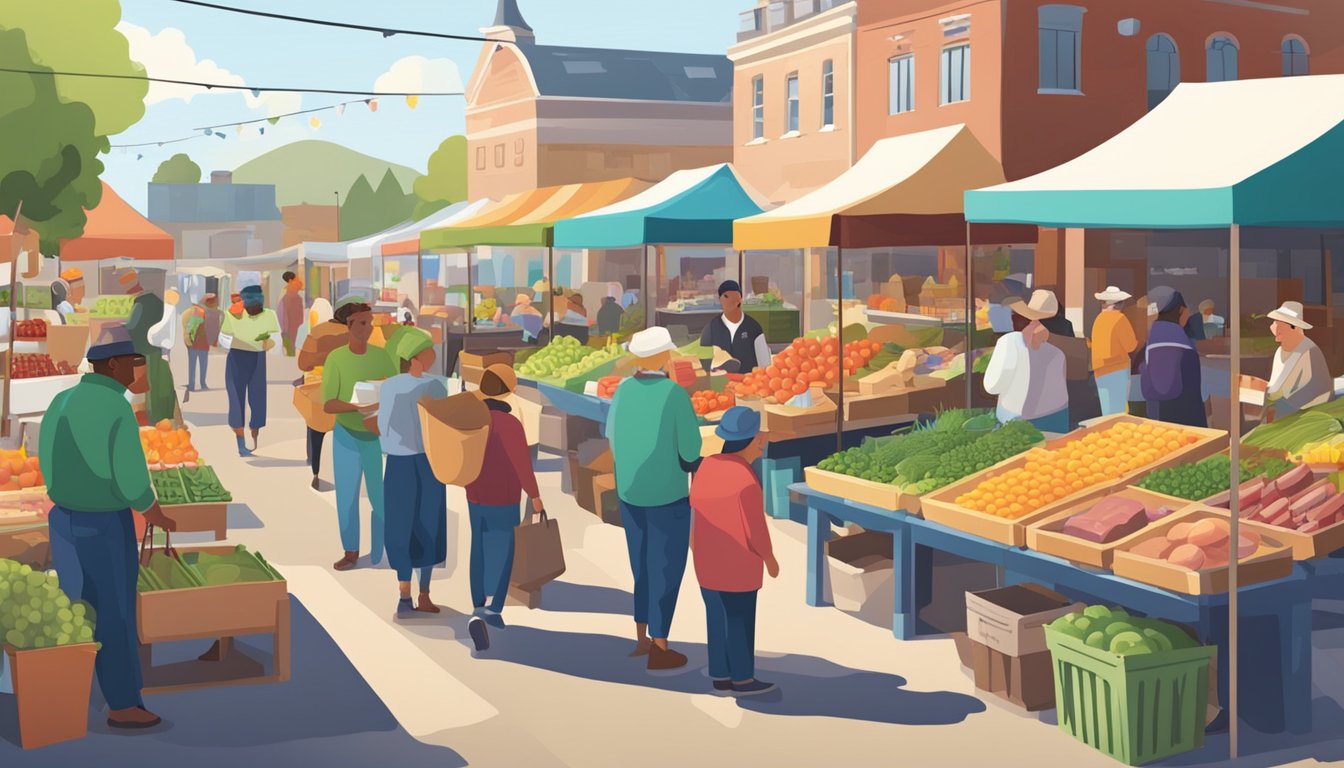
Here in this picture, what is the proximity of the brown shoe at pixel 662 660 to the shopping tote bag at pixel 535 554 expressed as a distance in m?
1.16

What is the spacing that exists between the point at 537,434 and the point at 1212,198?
897cm

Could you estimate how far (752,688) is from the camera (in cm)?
736

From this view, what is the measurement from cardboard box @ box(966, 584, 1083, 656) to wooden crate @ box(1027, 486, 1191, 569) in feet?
0.90

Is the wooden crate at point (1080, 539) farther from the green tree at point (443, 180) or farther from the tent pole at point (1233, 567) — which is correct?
the green tree at point (443, 180)

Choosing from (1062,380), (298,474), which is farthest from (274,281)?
(1062,380)

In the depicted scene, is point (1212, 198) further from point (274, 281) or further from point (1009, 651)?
point (274, 281)

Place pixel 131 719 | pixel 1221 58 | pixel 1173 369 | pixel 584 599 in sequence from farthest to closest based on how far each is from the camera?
pixel 1221 58 < pixel 1173 369 < pixel 584 599 < pixel 131 719

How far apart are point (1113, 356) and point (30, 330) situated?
12.6 metres

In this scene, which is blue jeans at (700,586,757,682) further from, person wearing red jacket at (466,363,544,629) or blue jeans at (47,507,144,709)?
blue jeans at (47,507,144,709)

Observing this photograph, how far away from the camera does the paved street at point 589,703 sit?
6.55m

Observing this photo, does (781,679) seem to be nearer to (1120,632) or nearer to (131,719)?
(1120,632)

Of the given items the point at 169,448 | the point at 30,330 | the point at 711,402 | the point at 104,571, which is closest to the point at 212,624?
the point at 104,571

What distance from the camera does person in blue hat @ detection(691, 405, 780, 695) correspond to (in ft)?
23.3

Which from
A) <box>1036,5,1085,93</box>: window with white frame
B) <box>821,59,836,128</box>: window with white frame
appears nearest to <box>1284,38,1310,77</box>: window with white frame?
<box>1036,5,1085,93</box>: window with white frame
